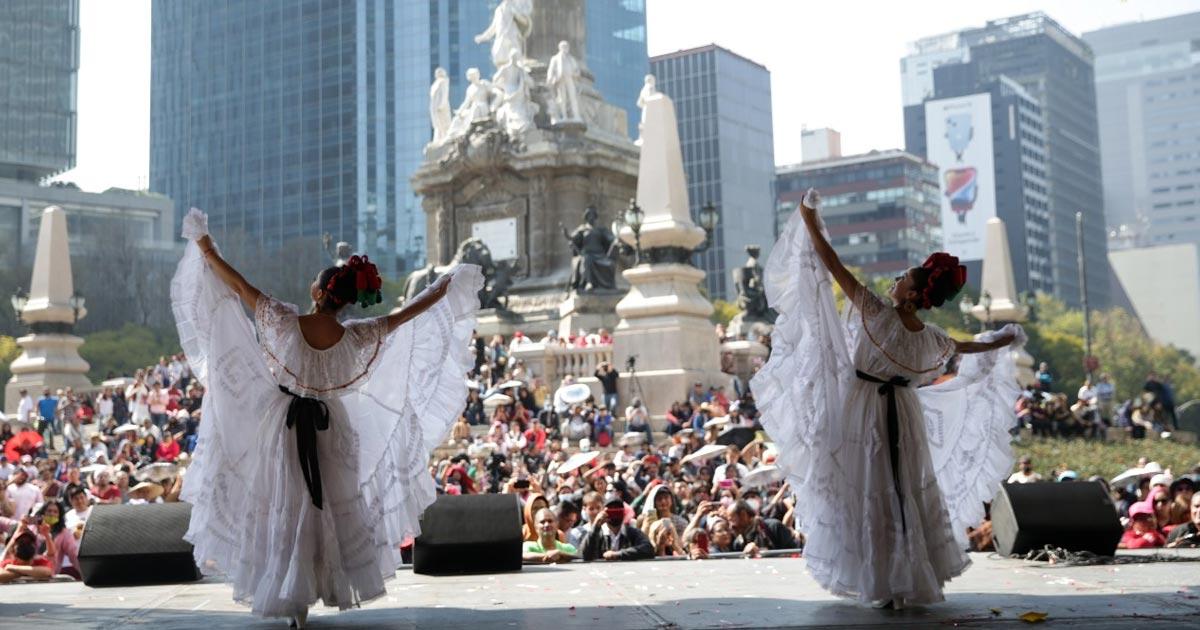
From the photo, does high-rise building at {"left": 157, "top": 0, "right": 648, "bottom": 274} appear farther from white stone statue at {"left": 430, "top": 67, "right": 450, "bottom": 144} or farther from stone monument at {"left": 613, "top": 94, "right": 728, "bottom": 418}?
stone monument at {"left": 613, "top": 94, "right": 728, "bottom": 418}

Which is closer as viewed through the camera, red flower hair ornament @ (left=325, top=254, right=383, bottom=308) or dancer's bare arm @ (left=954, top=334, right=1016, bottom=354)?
red flower hair ornament @ (left=325, top=254, right=383, bottom=308)

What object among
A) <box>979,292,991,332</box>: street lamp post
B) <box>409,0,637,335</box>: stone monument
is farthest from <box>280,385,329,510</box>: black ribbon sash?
<box>979,292,991,332</box>: street lamp post

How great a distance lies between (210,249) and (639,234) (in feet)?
77.0

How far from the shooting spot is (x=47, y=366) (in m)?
39.3

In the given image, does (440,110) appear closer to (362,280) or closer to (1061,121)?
(362,280)

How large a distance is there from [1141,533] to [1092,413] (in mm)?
19866

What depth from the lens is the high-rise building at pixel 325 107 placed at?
11519 cm

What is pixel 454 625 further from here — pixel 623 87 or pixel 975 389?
pixel 623 87

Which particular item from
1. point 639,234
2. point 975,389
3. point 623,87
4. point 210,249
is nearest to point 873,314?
Answer: point 975,389

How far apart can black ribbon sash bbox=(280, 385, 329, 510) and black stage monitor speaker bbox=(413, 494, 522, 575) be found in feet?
8.79

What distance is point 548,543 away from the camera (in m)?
13.3

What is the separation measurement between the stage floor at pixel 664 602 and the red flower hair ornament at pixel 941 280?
1.67m

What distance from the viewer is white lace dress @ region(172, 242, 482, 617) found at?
796 centimetres

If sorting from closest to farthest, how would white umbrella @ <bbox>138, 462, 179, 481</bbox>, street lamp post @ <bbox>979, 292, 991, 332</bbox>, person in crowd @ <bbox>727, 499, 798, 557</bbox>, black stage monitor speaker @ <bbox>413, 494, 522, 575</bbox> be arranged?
black stage monitor speaker @ <bbox>413, 494, 522, 575</bbox>
person in crowd @ <bbox>727, 499, 798, 557</bbox>
white umbrella @ <bbox>138, 462, 179, 481</bbox>
street lamp post @ <bbox>979, 292, 991, 332</bbox>
